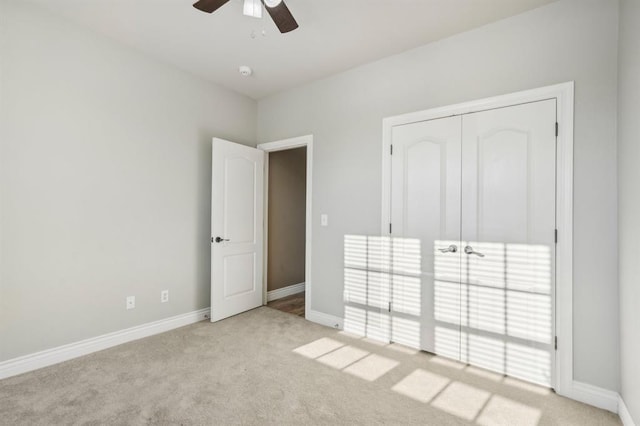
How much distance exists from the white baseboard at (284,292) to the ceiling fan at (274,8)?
3356mm

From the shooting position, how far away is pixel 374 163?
10.2 ft

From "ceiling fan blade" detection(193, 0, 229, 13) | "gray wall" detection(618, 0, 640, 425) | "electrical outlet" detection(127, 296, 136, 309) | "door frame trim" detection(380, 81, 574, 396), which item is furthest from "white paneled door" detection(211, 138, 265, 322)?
"gray wall" detection(618, 0, 640, 425)

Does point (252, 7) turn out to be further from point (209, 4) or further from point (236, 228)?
point (236, 228)

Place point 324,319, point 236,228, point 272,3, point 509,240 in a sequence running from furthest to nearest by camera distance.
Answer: point 236,228 → point 324,319 → point 509,240 → point 272,3

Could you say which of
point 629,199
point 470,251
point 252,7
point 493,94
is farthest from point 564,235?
point 252,7

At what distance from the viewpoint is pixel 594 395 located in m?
2.03

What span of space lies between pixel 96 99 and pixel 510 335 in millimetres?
3893

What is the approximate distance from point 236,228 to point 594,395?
339 cm

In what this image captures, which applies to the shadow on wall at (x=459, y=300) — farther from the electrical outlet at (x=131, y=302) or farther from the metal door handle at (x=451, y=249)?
→ the electrical outlet at (x=131, y=302)

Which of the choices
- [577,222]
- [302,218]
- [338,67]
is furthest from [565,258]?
[302,218]

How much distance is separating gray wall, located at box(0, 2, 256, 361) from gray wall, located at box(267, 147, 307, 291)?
1.07 meters

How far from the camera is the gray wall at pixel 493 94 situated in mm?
2023

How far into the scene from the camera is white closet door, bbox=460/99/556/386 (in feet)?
7.30

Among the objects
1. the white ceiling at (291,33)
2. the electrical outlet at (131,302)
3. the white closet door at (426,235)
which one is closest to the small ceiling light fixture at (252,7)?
the white ceiling at (291,33)
